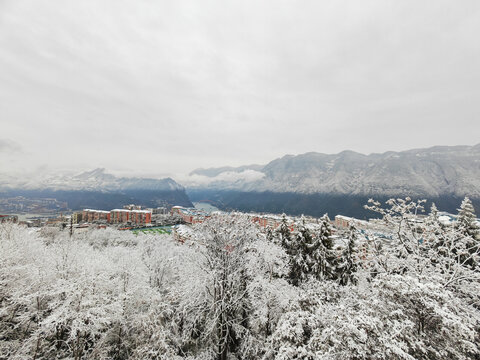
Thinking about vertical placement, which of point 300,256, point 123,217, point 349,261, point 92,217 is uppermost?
point 300,256

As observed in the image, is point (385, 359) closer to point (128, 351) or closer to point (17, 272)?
point (128, 351)

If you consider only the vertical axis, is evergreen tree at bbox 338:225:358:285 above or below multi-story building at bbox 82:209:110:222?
above

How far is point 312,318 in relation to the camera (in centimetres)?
858

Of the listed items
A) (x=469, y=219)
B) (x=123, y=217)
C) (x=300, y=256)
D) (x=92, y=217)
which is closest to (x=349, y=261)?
(x=300, y=256)

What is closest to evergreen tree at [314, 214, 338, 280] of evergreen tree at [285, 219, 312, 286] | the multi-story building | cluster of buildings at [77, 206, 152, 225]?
evergreen tree at [285, 219, 312, 286]

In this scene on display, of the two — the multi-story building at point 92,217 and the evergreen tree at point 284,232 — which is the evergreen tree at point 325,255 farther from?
the multi-story building at point 92,217

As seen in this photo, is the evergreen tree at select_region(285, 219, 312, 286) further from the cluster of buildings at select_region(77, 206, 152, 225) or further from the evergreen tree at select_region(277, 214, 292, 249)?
the cluster of buildings at select_region(77, 206, 152, 225)

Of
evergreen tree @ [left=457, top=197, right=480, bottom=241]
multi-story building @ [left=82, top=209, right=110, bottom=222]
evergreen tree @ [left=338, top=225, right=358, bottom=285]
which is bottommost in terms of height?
multi-story building @ [left=82, top=209, right=110, bottom=222]

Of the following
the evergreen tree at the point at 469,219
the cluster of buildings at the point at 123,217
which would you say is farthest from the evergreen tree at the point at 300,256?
the cluster of buildings at the point at 123,217

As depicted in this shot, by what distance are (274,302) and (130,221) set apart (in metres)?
102

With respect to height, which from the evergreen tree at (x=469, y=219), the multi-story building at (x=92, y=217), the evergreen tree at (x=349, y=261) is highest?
the evergreen tree at (x=469, y=219)

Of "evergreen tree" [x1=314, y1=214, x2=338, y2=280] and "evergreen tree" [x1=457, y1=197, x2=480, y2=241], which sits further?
"evergreen tree" [x1=314, y1=214, x2=338, y2=280]

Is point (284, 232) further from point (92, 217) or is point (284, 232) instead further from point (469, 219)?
point (92, 217)

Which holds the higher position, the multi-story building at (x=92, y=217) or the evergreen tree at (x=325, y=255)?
the evergreen tree at (x=325, y=255)
